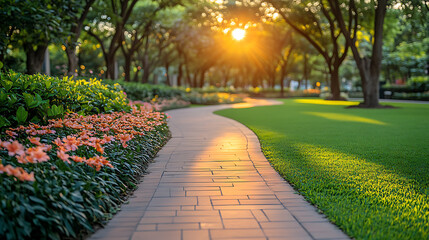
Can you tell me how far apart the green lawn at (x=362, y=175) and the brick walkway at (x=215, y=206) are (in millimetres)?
264

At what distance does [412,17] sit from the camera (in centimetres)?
1831

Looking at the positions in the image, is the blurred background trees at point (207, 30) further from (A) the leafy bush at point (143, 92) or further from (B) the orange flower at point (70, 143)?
(B) the orange flower at point (70, 143)

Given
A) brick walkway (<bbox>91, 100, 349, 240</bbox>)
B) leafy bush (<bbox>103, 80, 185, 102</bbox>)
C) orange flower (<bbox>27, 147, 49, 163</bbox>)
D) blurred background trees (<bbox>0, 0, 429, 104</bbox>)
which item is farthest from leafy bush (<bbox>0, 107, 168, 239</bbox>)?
leafy bush (<bbox>103, 80, 185, 102</bbox>)

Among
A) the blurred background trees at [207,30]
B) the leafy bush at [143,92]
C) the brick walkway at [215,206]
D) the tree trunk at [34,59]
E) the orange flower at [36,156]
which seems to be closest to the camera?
the orange flower at [36,156]

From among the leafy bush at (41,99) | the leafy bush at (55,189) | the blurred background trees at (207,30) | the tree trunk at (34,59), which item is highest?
the blurred background trees at (207,30)

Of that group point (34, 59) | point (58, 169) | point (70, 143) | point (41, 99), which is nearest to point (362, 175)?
point (70, 143)

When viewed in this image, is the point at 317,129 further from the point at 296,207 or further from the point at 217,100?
the point at 217,100

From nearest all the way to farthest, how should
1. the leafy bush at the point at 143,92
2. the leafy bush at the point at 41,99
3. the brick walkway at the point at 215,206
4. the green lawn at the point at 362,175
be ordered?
the brick walkway at the point at 215,206, the green lawn at the point at 362,175, the leafy bush at the point at 41,99, the leafy bush at the point at 143,92

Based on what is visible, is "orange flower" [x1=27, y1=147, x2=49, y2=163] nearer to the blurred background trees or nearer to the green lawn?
the green lawn

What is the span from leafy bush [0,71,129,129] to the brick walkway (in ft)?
5.59

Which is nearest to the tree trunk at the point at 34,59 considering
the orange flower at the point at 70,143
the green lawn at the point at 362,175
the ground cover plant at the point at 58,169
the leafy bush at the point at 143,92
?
the leafy bush at the point at 143,92

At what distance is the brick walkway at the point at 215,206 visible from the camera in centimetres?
339

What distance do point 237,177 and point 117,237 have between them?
2.40m

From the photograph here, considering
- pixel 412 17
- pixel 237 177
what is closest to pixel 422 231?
pixel 237 177
